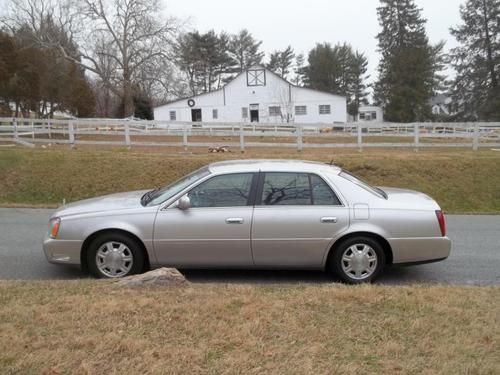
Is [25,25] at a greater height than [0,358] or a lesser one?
greater

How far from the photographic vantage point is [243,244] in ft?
18.4

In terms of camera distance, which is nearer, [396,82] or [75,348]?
[75,348]

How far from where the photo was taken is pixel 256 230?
557 centimetres

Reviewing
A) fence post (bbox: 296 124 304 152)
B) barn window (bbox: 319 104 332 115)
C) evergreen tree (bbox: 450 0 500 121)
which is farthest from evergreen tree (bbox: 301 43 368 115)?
fence post (bbox: 296 124 304 152)

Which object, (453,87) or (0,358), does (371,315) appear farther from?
(453,87)

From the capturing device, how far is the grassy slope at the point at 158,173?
13164mm

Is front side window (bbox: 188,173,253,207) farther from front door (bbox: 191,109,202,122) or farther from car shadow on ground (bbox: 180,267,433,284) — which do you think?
front door (bbox: 191,109,202,122)

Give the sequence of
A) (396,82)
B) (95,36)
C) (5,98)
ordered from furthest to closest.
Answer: (396,82) < (95,36) < (5,98)

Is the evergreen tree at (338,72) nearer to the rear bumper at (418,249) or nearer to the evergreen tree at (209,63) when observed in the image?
the evergreen tree at (209,63)

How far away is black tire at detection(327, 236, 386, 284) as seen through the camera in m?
5.64

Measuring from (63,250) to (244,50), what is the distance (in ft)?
245

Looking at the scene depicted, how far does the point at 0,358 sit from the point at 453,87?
61119 mm

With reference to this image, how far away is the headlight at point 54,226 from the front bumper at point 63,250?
64 mm

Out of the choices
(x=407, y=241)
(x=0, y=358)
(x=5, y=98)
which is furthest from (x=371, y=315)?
(x=5, y=98)
